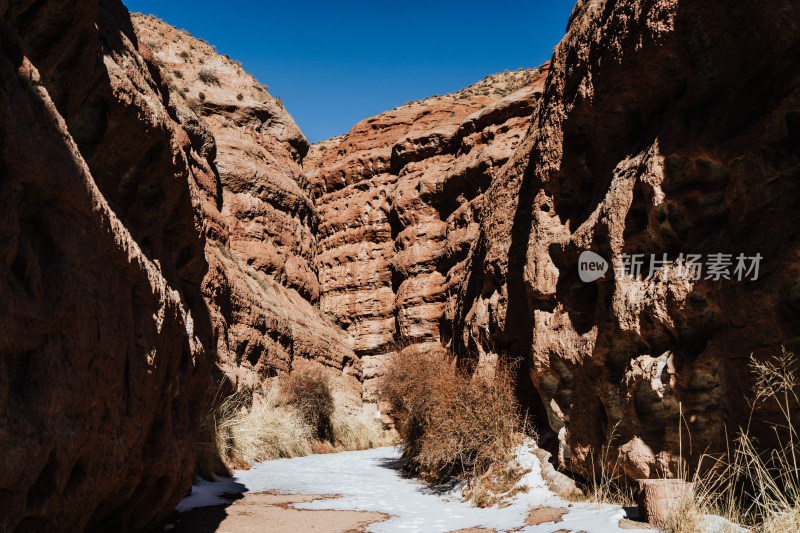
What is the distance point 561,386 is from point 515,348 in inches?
83.1

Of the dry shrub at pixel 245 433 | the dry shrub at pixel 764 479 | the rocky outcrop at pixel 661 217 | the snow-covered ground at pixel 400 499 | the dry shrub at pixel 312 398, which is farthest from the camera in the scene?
the dry shrub at pixel 312 398

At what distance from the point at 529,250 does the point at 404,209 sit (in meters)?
17.4

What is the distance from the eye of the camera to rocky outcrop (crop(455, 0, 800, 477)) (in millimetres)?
4246

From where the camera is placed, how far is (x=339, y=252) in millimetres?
27438

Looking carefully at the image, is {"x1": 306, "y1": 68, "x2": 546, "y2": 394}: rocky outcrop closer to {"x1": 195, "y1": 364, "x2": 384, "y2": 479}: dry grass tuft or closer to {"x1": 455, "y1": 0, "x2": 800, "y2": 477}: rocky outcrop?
{"x1": 195, "y1": 364, "x2": 384, "y2": 479}: dry grass tuft

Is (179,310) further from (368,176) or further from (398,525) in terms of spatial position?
(368,176)

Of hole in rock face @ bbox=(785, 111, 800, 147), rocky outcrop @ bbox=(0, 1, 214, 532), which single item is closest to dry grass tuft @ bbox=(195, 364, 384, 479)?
rocky outcrop @ bbox=(0, 1, 214, 532)

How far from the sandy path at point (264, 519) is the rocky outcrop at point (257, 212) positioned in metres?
7.81

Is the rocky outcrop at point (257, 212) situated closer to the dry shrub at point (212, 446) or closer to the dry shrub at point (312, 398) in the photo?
the dry shrub at point (312, 398)

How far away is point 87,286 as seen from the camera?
2957 mm

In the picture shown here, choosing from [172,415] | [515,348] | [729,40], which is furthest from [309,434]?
[729,40]

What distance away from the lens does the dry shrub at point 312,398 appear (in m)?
15.3

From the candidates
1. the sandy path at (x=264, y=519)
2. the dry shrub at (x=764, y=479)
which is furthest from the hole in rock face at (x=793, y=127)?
the sandy path at (x=264, y=519)

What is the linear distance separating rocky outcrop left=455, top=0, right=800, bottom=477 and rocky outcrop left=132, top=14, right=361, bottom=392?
9412mm
